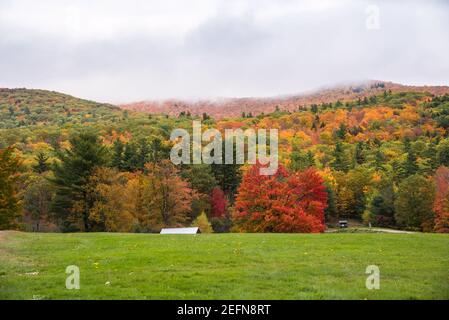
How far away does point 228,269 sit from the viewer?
616 inches

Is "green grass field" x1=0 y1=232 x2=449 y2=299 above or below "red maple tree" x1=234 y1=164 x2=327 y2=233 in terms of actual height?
above

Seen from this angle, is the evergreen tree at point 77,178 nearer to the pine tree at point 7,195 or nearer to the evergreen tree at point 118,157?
the pine tree at point 7,195

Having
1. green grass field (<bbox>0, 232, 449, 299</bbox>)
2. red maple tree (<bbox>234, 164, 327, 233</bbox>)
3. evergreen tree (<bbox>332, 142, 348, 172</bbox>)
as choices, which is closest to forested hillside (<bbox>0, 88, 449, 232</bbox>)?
red maple tree (<bbox>234, 164, 327, 233</bbox>)

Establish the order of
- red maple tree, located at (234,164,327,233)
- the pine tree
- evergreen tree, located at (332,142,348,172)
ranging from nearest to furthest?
red maple tree, located at (234,164,327,233) → the pine tree → evergreen tree, located at (332,142,348,172)

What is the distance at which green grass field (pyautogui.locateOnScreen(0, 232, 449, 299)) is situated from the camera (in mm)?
12047

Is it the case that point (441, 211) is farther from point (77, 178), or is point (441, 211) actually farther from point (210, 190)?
point (77, 178)

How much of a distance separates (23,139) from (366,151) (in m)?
101

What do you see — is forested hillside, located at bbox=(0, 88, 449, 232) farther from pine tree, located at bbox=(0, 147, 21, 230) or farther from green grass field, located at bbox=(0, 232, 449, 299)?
green grass field, located at bbox=(0, 232, 449, 299)

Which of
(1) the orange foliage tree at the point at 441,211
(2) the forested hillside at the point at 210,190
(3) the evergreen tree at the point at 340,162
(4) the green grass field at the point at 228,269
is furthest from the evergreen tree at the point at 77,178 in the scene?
(3) the evergreen tree at the point at 340,162

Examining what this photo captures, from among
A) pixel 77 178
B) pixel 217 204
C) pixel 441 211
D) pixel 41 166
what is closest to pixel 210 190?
pixel 217 204

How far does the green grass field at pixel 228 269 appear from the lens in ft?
39.5
